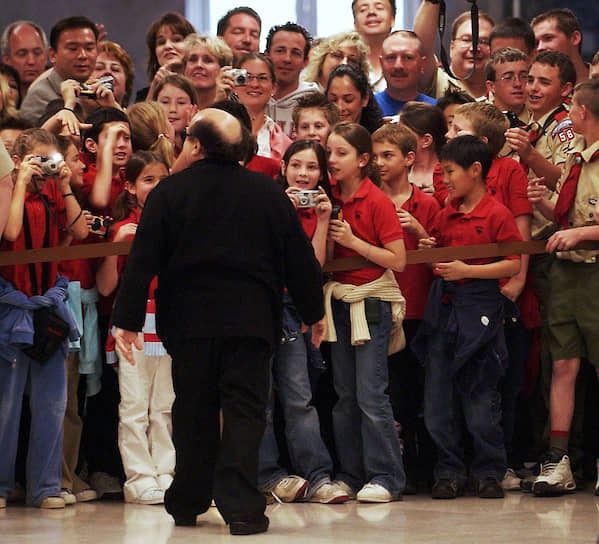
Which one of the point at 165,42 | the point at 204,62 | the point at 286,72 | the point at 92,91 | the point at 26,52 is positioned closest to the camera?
the point at 92,91

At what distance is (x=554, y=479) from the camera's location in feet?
20.0

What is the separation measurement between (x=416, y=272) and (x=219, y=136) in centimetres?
162

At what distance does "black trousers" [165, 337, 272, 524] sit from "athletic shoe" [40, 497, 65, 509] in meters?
0.79

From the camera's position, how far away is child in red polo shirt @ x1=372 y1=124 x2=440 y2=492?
641 centimetres

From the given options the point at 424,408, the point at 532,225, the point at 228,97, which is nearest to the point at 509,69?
the point at 532,225

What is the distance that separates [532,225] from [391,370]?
115 centimetres

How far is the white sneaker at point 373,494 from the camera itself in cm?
597

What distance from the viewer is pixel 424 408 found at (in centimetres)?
627

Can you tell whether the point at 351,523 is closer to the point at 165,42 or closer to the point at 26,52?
the point at 165,42

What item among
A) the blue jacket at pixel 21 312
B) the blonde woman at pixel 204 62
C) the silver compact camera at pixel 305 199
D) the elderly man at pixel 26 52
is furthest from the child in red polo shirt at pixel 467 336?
the elderly man at pixel 26 52

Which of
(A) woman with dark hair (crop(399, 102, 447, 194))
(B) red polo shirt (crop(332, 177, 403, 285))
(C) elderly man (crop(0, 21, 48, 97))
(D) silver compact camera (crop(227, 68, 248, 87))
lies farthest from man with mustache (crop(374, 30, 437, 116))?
(C) elderly man (crop(0, 21, 48, 97))

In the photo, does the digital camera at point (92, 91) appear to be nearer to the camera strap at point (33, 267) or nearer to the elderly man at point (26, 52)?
the camera strap at point (33, 267)

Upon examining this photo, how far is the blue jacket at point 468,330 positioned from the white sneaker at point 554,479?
485 millimetres

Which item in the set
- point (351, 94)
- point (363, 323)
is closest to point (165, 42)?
point (351, 94)
